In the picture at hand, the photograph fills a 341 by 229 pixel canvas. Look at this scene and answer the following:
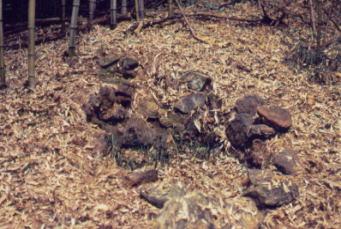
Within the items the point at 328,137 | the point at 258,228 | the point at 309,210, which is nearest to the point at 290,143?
the point at 328,137

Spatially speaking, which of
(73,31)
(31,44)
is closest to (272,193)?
(31,44)

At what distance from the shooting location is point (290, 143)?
4.80 metres

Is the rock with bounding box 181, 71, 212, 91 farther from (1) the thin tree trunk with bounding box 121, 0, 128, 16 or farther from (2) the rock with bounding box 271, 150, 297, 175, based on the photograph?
(1) the thin tree trunk with bounding box 121, 0, 128, 16

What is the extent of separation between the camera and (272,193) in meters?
4.12

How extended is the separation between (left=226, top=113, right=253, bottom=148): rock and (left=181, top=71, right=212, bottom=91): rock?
0.70m

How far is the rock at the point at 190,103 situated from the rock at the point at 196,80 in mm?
159

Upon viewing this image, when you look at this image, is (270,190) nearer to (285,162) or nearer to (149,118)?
(285,162)

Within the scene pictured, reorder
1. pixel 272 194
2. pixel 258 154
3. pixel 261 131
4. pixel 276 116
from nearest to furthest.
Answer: pixel 272 194
pixel 258 154
pixel 261 131
pixel 276 116

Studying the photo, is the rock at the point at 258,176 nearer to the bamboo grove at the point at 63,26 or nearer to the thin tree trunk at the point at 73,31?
the bamboo grove at the point at 63,26

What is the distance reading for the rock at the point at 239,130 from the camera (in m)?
4.77

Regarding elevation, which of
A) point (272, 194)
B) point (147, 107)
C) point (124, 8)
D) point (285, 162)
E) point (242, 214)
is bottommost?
point (242, 214)

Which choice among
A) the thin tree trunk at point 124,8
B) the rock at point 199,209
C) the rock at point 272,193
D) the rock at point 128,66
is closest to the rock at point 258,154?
the rock at point 272,193

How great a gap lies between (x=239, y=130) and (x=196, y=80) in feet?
3.19

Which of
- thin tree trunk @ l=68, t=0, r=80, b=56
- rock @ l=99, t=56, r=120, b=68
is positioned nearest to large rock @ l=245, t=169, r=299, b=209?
rock @ l=99, t=56, r=120, b=68
